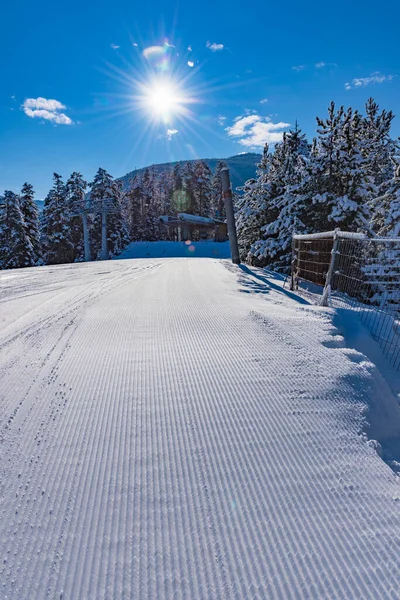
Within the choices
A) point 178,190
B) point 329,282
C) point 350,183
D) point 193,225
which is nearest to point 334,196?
point 350,183

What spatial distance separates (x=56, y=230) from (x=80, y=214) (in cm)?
513

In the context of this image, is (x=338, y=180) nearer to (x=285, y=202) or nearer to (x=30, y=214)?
(x=285, y=202)

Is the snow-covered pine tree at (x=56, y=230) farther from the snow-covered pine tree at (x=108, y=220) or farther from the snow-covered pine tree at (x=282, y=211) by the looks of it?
the snow-covered pine tree at (x=282, y=211)

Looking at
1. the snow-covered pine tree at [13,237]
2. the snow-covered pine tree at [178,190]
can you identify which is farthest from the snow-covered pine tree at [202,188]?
the snow-covered pine tree at [13,237]

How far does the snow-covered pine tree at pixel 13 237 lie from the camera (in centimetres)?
2350

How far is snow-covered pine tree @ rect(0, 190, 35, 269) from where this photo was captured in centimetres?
2350

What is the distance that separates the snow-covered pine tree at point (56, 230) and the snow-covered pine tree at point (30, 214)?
2.66ft

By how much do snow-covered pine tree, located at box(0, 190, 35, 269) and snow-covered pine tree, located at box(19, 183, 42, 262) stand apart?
1323mm

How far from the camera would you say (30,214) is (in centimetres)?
2609

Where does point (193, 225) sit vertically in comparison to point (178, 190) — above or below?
below

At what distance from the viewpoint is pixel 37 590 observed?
1.00m

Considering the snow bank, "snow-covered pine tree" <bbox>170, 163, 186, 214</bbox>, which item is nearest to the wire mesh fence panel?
the snow bank

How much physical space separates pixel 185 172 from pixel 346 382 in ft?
140

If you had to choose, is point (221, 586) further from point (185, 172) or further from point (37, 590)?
point (185, 172)
